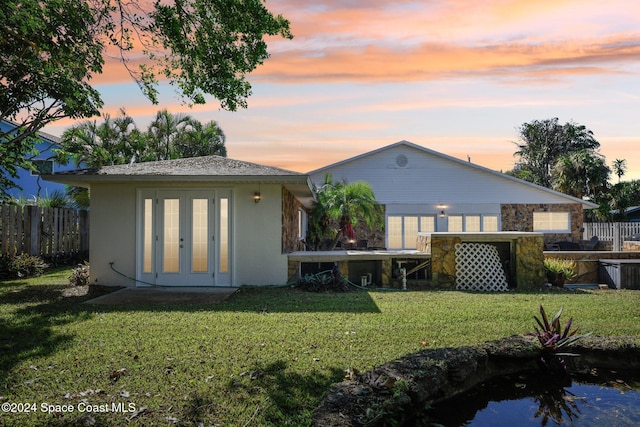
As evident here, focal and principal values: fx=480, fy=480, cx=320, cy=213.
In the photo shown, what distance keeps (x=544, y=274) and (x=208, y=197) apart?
8.10 meters

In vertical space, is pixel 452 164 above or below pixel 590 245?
above

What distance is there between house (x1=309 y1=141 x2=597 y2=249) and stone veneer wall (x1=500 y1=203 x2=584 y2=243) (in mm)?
43

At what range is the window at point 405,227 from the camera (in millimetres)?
21859

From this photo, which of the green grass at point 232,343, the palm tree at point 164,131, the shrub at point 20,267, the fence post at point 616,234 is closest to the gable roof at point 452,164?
the fence post at point 616,234

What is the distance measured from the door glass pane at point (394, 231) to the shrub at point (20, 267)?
13.7 m

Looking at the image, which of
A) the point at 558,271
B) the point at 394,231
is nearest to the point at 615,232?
the point at 394,231

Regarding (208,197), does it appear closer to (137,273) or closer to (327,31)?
(137,273)

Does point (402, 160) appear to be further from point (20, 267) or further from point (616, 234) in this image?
point (20, 267)

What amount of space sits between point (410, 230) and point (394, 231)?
745mm

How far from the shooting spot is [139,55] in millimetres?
9914

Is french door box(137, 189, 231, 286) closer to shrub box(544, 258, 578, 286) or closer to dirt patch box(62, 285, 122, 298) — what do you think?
dirt patch box(62, 285, 122, 298)

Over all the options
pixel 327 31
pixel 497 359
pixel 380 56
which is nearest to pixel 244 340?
pixel 497 359

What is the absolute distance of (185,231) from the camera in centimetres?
1087

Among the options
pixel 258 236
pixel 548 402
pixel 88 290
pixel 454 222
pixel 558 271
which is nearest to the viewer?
pixel 548 402
